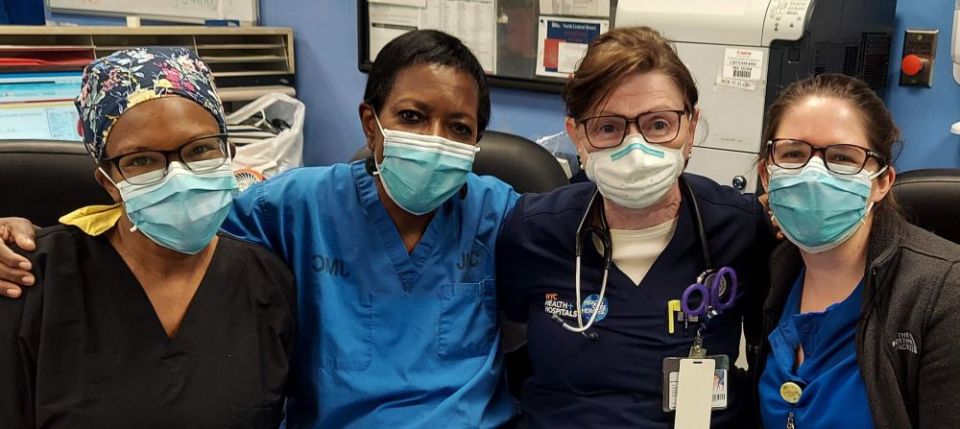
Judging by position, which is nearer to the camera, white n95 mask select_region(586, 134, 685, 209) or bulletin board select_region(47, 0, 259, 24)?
white n95 mask select_region(586, 134, 685, 209)

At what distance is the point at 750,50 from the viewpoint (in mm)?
2078

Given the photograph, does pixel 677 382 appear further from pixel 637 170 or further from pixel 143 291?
pixel 143 291

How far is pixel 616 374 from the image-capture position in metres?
1.40

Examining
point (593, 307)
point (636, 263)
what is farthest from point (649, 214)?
point (593, 307)

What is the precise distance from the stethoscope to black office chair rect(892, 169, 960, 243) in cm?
41

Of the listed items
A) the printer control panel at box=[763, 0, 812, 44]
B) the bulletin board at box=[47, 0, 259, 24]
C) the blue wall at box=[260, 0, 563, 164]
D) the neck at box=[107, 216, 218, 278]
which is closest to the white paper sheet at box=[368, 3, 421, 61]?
the blue wall at box=[260, 0, 563, 164]

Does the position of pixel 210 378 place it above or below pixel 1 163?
below

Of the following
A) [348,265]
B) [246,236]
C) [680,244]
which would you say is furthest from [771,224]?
[246,236]

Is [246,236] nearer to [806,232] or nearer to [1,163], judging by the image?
[1,163]

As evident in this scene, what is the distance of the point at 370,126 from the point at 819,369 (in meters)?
0.90

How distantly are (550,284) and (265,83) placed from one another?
2.41 metres

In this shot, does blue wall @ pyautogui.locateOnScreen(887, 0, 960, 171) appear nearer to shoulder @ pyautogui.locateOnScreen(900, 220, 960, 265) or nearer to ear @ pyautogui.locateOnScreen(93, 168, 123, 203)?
shoulder @ pyautogui.locateOnScreen(900, 220, 960, 265)

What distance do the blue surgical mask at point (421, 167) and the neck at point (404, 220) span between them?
0.14ft

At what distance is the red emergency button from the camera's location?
2.28 metres
